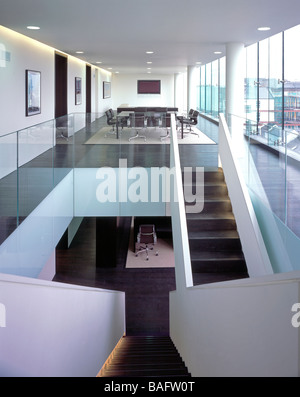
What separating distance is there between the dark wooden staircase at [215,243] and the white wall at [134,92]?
24325 mm

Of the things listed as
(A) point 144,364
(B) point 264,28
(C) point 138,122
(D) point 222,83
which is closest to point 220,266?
(A) point 144,364

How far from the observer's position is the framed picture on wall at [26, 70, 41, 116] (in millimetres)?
11250

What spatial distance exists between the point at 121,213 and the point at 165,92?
77.0 feet

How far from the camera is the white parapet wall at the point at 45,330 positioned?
2680 millimetres

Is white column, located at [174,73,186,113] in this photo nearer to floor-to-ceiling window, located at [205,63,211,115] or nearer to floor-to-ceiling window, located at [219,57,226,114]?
floor-to-ceiling window, located at [205,63,211,115]

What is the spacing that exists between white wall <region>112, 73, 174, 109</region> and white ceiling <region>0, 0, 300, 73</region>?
2086 centimetres

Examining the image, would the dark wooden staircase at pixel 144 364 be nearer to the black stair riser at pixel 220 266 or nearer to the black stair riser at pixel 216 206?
the black stair riser at pixel 220 266

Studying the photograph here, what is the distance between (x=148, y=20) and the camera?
830cm

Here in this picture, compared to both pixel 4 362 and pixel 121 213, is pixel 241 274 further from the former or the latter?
pixel 4 362

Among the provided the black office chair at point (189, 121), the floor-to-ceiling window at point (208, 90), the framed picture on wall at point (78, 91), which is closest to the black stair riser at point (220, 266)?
the black office chair at point (189, 121)

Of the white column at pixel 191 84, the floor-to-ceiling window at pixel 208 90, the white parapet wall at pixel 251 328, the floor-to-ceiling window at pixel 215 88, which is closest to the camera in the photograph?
the white parapet wall at pixel 251 328

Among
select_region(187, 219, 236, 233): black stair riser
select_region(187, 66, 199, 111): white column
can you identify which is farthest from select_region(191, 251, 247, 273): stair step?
select_region(187, 66, 199, 111): white column

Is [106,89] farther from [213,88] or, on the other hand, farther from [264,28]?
[264,28]

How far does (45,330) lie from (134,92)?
31.1 m
